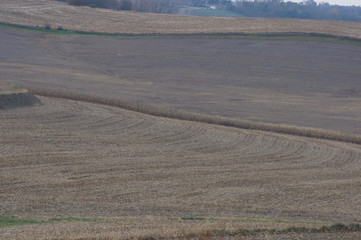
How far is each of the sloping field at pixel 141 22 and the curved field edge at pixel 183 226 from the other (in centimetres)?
4924

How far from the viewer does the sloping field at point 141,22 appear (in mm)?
63750

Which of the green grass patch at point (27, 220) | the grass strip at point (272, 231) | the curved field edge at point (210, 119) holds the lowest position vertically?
the curved field edge at point (210, 119)

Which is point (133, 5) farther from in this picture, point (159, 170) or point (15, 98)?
point (159, 170)

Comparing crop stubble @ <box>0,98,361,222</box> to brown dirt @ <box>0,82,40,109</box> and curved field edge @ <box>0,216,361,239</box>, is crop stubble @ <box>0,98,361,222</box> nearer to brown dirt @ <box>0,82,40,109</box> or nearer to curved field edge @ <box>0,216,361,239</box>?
brown dirt @ <box>0,82,40,109</box>

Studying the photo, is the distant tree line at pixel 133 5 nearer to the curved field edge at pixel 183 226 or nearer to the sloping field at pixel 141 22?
the sloping field at pixel 141 22

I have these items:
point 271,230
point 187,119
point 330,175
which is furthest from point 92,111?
point 271,230

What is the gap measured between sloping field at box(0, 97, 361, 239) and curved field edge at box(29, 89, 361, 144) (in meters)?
1.94

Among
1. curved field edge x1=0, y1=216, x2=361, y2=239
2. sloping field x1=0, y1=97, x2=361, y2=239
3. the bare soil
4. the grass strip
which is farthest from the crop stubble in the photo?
the bare soil

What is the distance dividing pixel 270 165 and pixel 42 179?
30.9 ft

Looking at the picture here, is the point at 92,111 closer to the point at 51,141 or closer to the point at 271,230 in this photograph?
the point at 51,141

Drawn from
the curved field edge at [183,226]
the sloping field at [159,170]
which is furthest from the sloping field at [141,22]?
the curved field edge at [183,226]

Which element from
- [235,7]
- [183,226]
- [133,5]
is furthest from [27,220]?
[235,7]

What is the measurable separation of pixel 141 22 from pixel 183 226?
192ft

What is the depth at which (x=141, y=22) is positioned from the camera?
230 ft
